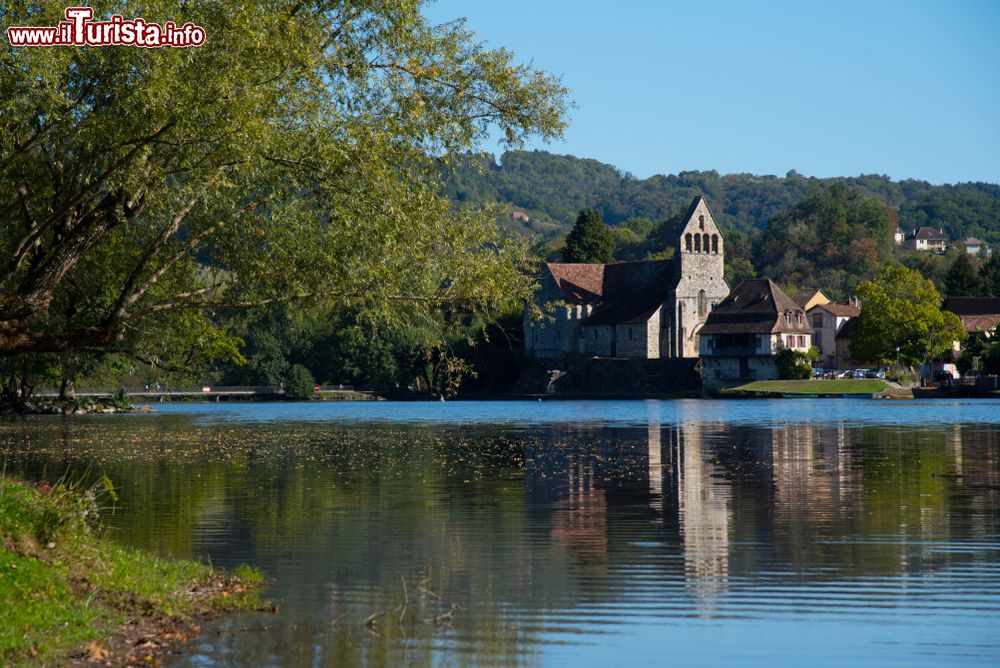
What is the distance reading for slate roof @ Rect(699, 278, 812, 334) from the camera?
129125 mm

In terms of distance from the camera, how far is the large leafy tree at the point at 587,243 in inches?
5994

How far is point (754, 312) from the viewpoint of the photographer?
132 metres

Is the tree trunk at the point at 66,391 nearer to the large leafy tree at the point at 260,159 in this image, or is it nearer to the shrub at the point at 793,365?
the large leafy tree at the point at 260,159

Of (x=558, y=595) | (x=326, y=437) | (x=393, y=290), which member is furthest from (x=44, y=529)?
(x=326, y=437)

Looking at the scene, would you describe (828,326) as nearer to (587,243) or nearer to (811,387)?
(587,243)

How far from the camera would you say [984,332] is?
130 meters

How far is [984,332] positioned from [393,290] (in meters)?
120

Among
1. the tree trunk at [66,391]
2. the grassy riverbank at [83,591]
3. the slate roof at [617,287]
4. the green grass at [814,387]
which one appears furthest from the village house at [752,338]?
the grassy riverbank at [83,591]

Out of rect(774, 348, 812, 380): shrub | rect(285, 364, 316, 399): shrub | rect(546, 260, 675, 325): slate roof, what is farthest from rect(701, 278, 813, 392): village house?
rect(285, 364, 316, 399): shrub

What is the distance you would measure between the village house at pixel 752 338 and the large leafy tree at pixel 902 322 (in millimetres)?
14850

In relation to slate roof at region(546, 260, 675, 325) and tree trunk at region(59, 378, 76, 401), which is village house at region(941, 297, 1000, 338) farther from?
tree trunk at region(59, 378, 76, 401)

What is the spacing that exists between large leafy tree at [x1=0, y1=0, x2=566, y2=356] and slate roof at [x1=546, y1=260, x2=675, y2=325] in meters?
116

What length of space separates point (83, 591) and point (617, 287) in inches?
5222

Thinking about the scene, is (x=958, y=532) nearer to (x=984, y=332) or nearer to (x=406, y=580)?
(x=406, y=580)
